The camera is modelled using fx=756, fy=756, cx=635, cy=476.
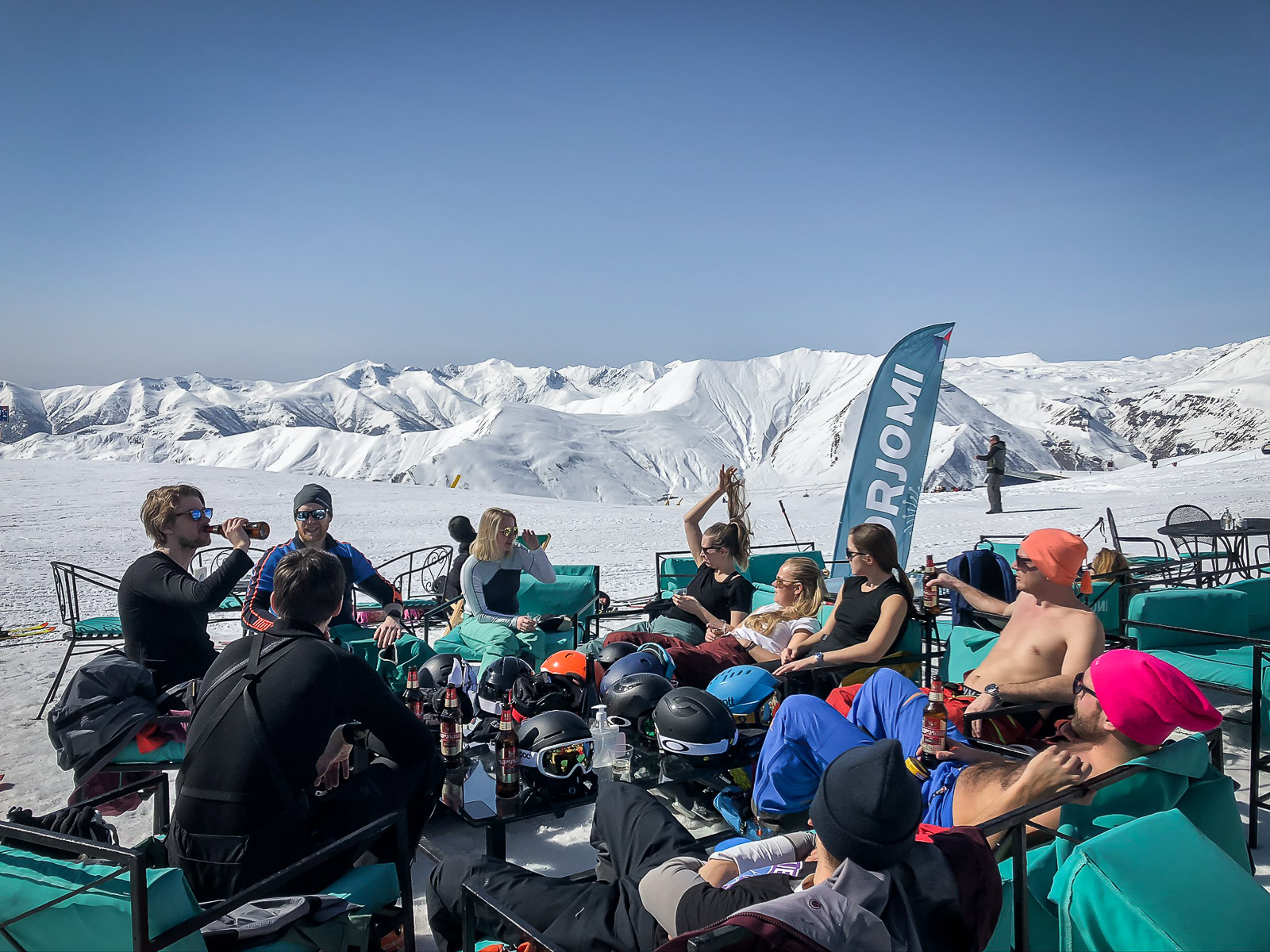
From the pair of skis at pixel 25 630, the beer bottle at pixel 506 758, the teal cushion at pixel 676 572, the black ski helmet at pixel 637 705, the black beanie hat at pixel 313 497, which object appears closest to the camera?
the beer bottle at pixel 506 758

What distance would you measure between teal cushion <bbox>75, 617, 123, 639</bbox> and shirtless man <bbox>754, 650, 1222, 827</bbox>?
530 centimetres

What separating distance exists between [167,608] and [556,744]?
248 cm

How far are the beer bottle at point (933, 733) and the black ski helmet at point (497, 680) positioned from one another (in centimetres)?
226

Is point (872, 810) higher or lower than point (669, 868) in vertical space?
higher

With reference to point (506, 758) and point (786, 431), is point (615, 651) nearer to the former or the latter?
point (506, 758)

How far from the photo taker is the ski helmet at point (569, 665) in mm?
4656

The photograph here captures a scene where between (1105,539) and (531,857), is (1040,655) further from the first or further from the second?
(1105,539)

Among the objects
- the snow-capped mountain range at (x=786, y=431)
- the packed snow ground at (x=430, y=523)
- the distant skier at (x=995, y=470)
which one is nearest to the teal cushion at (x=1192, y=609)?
the packed snow ground at (x=430, y=523)

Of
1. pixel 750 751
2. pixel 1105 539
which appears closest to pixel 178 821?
pixel 750 751

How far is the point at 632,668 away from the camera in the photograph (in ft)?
15.0

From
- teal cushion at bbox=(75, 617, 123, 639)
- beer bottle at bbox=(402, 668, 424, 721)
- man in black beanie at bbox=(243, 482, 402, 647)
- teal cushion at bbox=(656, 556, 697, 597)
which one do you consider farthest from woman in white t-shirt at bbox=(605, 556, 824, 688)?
teal cushion at bbox=(75, 617, 123, 639)

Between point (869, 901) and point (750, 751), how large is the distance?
8.01 ft

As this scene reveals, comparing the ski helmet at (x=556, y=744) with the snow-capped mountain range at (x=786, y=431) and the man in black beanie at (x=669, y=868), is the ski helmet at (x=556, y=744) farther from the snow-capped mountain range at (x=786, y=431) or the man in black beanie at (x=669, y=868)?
the snow-capped mountain range at (x=786, y=431)

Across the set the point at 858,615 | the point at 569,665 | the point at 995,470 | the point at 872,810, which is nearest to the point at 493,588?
the point at 569,665
